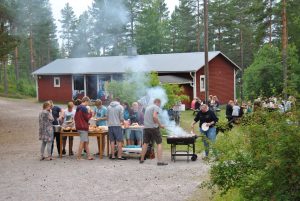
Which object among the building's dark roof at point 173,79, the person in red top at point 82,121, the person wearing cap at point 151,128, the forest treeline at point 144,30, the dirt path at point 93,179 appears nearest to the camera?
the dirt path at point 93,179

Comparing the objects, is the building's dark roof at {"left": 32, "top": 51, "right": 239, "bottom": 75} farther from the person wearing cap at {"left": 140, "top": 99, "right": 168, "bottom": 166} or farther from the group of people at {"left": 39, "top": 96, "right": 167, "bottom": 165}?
the person wearing cap at {"left": 140, "top": 99, "right": 168, "bottom": 166}

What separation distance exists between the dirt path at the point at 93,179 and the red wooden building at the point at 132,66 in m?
18.2

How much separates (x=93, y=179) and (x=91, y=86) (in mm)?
26742

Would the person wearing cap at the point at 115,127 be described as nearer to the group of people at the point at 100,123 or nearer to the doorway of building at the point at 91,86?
the group of people at the point at 100,123

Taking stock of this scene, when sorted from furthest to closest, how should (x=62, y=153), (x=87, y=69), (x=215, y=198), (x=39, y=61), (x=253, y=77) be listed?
(x=39, y=61) < (x=87, y=69) < (x=253, y=77) < (x=62, y=153) < (x=215, y=198)

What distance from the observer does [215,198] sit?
25.6 ft

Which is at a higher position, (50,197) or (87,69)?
(87,69)

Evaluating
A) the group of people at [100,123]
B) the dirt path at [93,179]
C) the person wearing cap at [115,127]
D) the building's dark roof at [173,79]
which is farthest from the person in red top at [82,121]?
the building's dark roof at [173,79]

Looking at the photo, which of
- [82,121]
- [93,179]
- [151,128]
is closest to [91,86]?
[82,121]

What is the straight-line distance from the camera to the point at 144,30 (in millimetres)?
36125

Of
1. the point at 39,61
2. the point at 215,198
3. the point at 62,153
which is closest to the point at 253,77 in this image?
the point at 62,153

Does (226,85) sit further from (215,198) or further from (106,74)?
(215,198)

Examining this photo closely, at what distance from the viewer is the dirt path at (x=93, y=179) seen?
8281 millimetres

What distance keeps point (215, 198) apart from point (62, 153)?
21.0 ft
